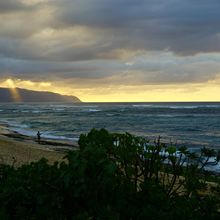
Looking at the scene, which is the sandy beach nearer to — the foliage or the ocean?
the ocean

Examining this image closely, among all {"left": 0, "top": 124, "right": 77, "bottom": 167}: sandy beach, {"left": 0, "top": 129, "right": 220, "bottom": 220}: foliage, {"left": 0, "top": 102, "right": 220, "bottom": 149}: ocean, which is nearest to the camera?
{"left": 0, "top": 129, "right": 220, "bottom": 220}: foliage

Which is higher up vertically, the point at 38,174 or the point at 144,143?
the point at 144,143

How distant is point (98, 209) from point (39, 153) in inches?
737

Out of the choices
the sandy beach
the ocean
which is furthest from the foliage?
the sandy beach

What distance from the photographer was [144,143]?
395cm

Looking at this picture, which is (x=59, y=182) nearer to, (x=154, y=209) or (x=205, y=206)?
(x=154, y=209)

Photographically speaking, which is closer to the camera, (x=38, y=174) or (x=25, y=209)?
(x=25, y=209)

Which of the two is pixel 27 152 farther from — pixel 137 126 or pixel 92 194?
pixel 137 126

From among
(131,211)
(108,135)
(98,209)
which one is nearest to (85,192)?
(98,209)

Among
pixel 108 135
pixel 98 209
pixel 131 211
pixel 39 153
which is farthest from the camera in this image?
pixel 39 153

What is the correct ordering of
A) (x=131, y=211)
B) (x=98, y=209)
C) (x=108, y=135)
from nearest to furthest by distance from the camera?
(x=98, y=209), (x=131, y=211), (x=108, y=135)

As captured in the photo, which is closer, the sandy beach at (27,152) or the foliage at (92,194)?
the foliage at (92,194)

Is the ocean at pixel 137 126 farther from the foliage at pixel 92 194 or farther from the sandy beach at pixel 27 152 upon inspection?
the sandy beach at pixel 27 152

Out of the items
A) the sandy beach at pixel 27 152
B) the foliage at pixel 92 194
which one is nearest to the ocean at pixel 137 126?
the foliage at pixel 92 194
